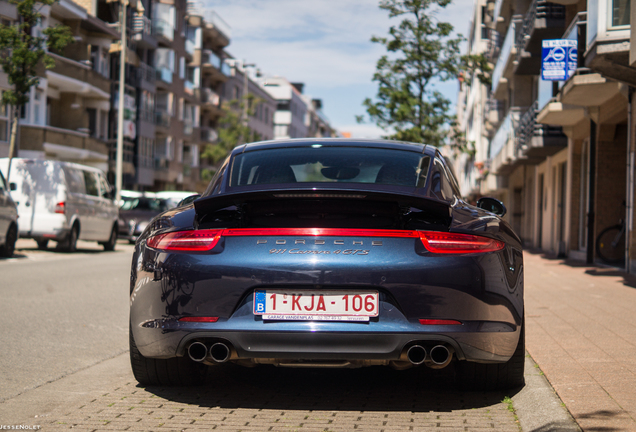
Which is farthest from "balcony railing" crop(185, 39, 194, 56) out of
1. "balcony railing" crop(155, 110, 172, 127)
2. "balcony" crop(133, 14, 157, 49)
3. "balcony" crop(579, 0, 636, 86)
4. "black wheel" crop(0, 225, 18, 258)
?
"balcony" crop(579, 0, 636, 86)

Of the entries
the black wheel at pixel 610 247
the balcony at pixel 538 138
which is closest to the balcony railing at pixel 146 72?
the balcony at pixel 538 138

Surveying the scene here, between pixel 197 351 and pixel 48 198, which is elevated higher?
pixel 48 198

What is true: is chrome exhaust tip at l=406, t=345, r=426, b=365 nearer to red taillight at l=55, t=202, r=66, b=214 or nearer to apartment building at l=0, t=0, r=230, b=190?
red taillight at l=55, t=202, r=66, b=214

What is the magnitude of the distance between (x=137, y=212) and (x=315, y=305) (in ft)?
82.7

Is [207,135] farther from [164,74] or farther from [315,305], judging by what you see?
[315,305]

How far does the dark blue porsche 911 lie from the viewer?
4.23m

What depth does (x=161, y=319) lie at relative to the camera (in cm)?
445

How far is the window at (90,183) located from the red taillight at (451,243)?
1851 centimetres

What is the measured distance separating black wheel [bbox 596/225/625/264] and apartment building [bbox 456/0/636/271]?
2.70 feet

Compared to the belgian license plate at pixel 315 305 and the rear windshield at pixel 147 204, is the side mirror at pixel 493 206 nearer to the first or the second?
the belgian license plate at pixel 315 305

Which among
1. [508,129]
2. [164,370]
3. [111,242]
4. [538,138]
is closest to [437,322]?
[164,370]

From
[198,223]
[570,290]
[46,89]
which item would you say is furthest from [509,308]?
[46,89]

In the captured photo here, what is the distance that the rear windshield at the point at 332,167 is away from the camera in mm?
5109

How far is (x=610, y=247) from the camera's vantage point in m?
19.1
